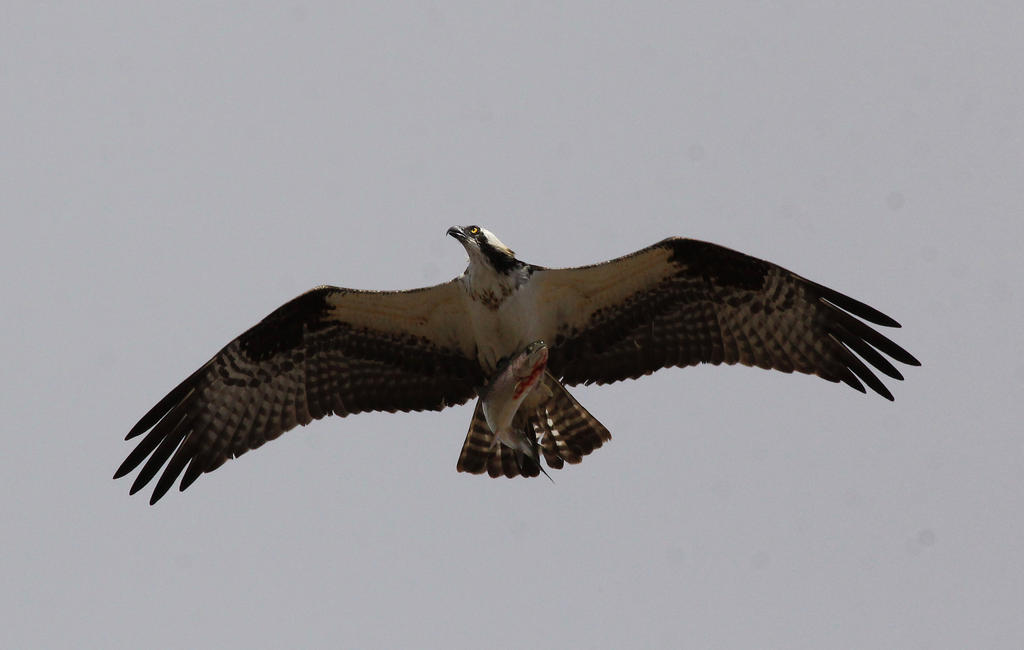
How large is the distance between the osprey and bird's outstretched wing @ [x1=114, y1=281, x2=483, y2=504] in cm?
1

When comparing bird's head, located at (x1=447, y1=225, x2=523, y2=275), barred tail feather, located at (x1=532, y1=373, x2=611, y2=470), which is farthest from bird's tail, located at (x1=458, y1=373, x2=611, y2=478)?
bird's head, located at (x1=447, y1=225, x2=523, y2=275)

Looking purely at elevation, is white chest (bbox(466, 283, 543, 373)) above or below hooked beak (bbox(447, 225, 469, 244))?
below

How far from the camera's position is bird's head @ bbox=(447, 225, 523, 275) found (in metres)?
10.0

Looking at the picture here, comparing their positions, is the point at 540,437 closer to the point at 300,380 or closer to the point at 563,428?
the point at 563,428

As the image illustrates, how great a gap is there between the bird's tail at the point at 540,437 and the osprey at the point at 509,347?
11mm

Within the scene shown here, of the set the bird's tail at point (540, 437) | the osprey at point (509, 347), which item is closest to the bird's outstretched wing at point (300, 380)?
the osprey at point (509, 347)

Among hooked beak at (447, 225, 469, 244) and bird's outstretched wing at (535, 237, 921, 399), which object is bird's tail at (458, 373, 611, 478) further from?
hooked beak at (447, 225, 469, 244)

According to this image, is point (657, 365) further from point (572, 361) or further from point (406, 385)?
point (406, 385)

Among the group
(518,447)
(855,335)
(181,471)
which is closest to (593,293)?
(518,447)

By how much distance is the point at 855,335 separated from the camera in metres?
10.5

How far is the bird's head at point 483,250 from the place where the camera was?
1003 cm

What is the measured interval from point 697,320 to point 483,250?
1.89 metres

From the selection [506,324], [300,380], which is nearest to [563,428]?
[506,324]

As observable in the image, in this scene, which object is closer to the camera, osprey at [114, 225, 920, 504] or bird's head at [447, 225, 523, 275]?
bird's head at [447, 225, 523, 275]
